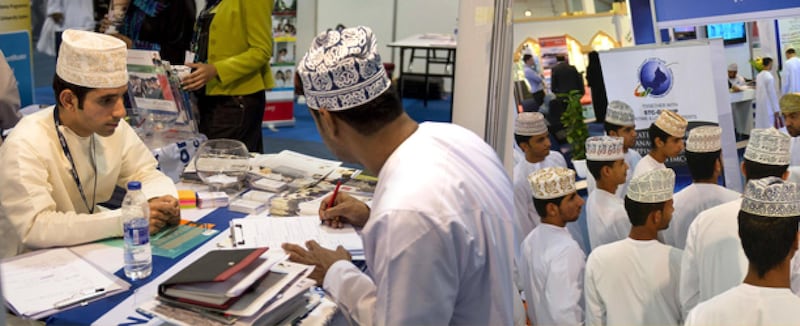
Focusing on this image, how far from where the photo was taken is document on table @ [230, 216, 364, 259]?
7.28 ft

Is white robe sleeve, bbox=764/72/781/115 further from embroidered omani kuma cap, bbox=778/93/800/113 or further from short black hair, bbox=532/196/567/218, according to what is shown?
short black hair, bbox=532/196/567/218

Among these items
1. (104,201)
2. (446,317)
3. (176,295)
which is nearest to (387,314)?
(446,317)

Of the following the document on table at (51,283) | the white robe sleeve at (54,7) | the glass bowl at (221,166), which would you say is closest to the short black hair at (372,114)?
the document on table at (51,283)

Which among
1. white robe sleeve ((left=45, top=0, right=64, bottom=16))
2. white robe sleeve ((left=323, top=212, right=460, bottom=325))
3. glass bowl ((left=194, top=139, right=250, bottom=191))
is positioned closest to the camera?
white robe sleeve ((left=323, top=212, right=460, bottom=325))

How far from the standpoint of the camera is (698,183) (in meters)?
2.06

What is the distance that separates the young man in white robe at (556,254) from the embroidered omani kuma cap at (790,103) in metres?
0.60

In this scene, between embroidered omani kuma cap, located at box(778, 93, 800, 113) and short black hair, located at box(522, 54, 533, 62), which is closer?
embroidered omani kuma cap, located at box(778, 93, 800, 113)

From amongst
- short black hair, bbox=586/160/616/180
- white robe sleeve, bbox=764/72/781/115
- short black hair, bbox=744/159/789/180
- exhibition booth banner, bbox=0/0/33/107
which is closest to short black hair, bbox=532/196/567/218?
short black hair, bbox=586/160/616/180

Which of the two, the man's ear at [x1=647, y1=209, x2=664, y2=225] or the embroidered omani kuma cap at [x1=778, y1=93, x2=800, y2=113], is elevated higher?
the embroidered omani kuma cap at [x1=778, y1=93, x2=800, y2=113]

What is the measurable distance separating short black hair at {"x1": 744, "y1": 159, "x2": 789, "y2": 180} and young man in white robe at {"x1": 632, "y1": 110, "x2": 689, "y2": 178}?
20cm

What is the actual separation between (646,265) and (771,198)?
411 millimetres

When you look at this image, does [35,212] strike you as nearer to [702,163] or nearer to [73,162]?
[73,162]

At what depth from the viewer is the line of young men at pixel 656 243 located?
1.81 metres

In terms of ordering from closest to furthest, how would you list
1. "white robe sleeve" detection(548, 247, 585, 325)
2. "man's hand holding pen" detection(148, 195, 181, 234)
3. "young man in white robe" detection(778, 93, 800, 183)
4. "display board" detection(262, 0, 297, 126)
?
"young man in white robe" detection(778, 93, 800, 183), "white robe sleeve" detection(548, 247, 585, 325), "man's hand holding pen" detection(148, 195, 181, 234), "display board" detection(262, 0, 297, 126)
